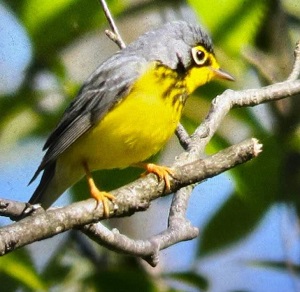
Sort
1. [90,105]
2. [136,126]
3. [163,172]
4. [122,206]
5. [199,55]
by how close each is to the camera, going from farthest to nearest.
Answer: [199,55] → [90,105] → [136,126] → [163,172] → [122,206]

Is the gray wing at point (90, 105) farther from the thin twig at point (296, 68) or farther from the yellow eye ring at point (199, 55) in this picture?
the thin twig at point (296, 68)

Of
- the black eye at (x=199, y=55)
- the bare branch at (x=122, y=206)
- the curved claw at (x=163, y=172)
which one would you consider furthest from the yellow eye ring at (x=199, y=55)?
the bare branch at (x=122, y=206)

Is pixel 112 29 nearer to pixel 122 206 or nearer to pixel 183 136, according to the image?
pixel 183 136

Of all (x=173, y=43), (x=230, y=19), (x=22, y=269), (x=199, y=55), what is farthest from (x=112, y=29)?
(x=22, y=269)

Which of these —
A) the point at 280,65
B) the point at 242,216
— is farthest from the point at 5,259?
the point at 280,65

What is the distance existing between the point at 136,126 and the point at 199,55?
0.53 m

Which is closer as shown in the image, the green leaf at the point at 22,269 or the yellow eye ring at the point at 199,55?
the green leaf at the point at 22,269

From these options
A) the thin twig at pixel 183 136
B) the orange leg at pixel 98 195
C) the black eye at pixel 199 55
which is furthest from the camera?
the black eye at pixel 199 55

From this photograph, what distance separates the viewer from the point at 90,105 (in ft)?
9.86

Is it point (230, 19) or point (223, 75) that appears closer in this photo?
point (230, 19)

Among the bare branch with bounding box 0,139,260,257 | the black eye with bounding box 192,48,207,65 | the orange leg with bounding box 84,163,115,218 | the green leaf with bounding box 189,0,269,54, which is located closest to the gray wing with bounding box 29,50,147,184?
the orange leg with bounding box 84,163,115,218

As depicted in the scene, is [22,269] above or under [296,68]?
above

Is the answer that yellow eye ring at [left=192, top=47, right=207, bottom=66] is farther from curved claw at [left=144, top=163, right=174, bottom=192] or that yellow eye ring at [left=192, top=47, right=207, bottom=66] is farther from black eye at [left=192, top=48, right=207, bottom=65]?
curved claw at [left=144, top=163, right=174, bottom=192]

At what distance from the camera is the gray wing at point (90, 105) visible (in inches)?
115
